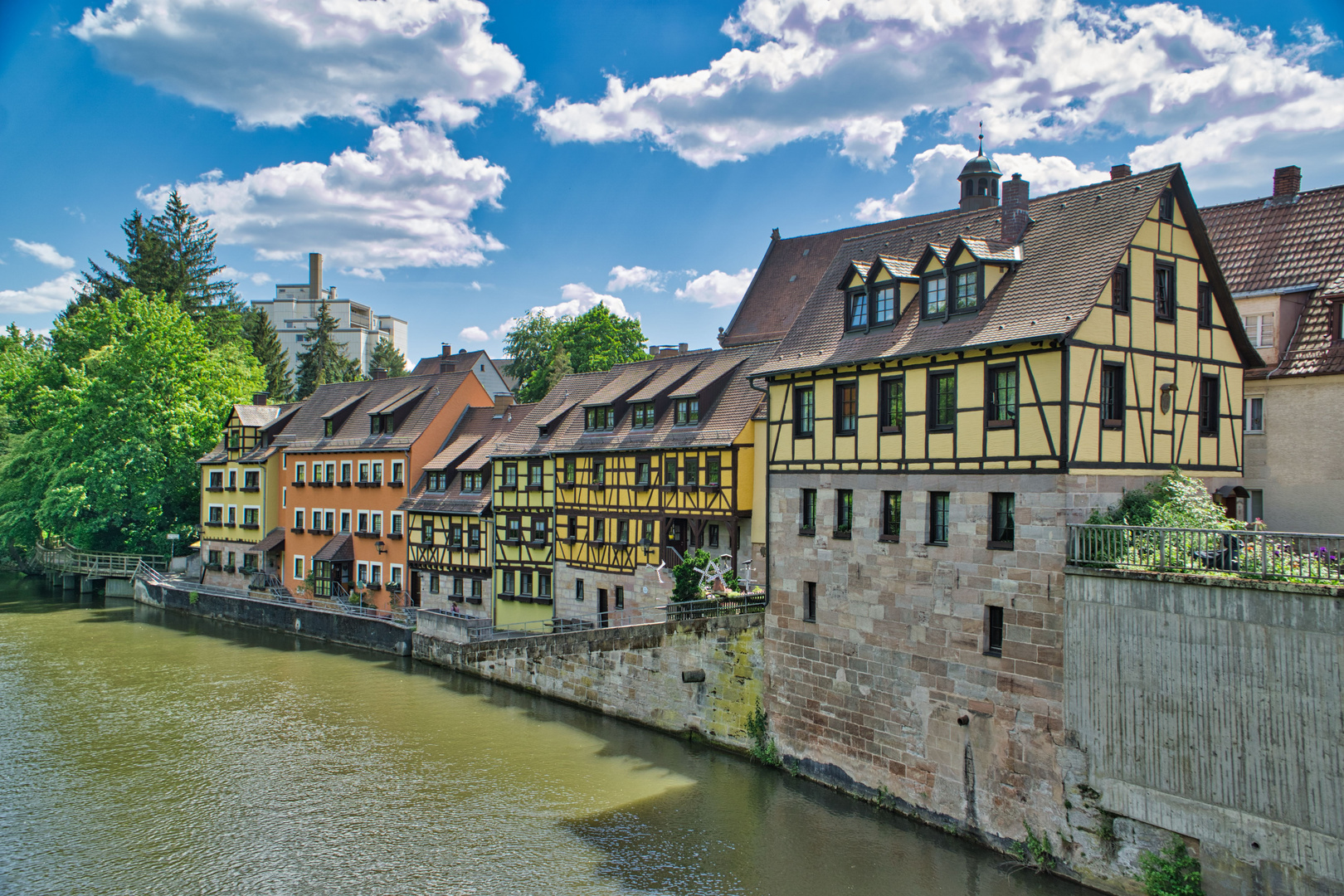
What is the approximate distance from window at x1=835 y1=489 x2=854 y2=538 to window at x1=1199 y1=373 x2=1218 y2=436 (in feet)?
21.5

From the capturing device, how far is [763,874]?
50.7ft

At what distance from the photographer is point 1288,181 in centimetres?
2153

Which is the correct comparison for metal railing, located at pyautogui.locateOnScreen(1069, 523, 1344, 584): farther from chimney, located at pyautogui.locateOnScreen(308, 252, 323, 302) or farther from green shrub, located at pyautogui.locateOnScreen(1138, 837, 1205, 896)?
chimney, located at pyautogui.locateOnScreen(308, 252, 323, 302)

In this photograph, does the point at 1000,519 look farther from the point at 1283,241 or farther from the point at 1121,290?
the point at 1283,241

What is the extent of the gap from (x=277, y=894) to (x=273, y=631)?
2483cm

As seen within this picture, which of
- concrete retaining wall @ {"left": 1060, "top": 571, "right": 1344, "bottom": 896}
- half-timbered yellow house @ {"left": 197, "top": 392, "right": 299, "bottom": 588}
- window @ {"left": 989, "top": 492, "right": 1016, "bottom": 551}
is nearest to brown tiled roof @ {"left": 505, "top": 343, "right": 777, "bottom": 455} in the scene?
window @ {"left": 989, "top": 492, "right": 1016, "bottom": 551}

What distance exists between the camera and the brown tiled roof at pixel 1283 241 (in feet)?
64.5

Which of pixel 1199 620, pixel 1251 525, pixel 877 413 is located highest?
pixel 877 413

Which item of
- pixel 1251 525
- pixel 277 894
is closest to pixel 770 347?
pixel 1251 525

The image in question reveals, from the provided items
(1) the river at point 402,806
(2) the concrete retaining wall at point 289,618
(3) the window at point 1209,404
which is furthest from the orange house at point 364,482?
(3) the window at point 1209,404

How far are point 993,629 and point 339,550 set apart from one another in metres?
30.5

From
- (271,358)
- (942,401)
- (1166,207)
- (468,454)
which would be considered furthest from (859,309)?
(271,358)

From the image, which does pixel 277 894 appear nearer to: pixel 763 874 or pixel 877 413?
pixel 763 874

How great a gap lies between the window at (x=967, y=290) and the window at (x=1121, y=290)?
2.25m
